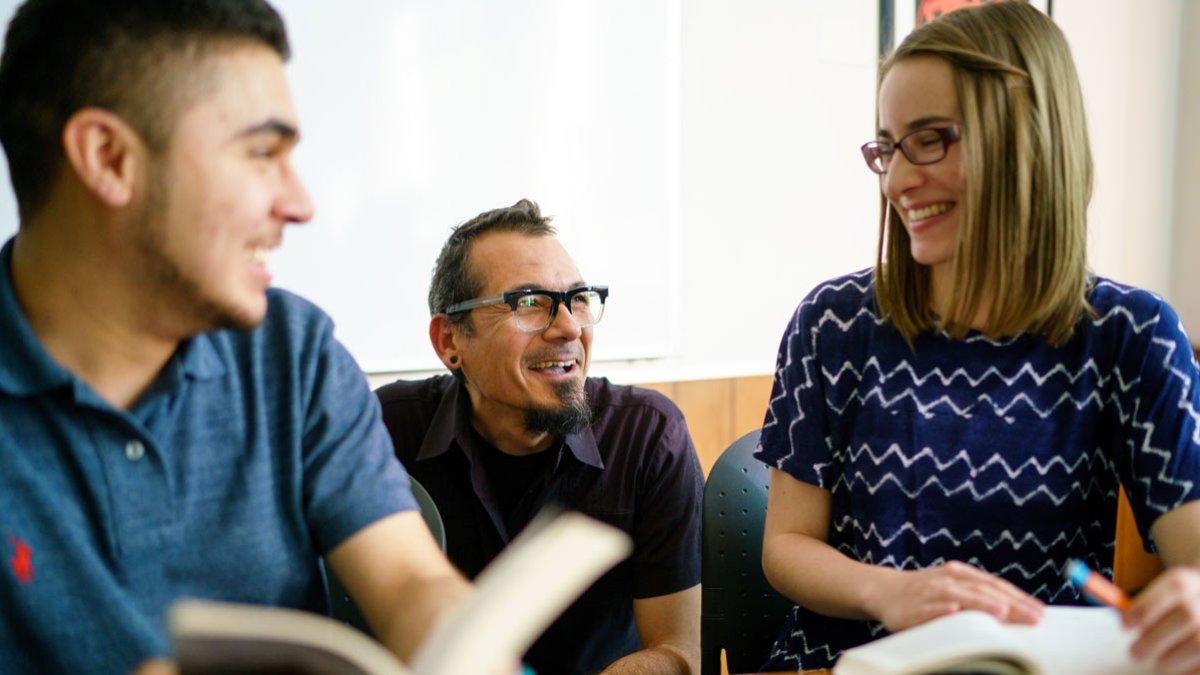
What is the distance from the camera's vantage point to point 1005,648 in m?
0.77

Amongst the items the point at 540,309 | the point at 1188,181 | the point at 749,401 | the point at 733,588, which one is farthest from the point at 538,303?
the point at 1188,181

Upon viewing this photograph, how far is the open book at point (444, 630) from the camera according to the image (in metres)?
0.56

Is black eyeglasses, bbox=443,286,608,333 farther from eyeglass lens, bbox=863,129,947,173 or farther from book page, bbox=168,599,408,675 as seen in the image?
book page, bbox=168,599,408,675

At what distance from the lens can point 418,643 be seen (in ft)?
3.03

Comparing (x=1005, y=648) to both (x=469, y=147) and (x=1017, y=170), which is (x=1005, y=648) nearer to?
(x=1017, y=170)

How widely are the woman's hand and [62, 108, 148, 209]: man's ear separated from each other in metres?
0.95

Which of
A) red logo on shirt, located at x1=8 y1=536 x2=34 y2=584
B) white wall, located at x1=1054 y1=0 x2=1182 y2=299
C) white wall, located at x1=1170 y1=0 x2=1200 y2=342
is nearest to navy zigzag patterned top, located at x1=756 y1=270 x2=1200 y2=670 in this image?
red logo on shirt, located at x1=8 y1=536 x2=34 y2=584

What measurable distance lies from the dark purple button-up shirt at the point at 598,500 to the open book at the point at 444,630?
3.19ft

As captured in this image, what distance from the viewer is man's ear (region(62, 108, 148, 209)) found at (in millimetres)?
961

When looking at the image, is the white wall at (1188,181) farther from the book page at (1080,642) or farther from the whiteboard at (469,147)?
the book page at (1080,642)

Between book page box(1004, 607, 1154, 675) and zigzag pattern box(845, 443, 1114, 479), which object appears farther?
zigzag pattern box(845, 443, 1114, 479)

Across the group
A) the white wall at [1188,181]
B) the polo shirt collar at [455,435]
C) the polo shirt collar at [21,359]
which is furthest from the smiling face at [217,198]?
the white wall at [1188,181]

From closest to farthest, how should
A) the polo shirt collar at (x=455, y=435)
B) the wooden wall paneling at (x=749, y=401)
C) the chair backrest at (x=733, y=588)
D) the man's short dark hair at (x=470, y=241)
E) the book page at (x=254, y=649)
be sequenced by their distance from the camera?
the book page at (x=254, y=649)
the chair backrest at (x=733, y=588)
the polo shirt collar at (x=455, y=435)
the man's short dark hair at (x=470, y=241)
the wooden wall paneling at (x=749, y=401)

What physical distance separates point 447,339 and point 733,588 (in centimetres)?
78
